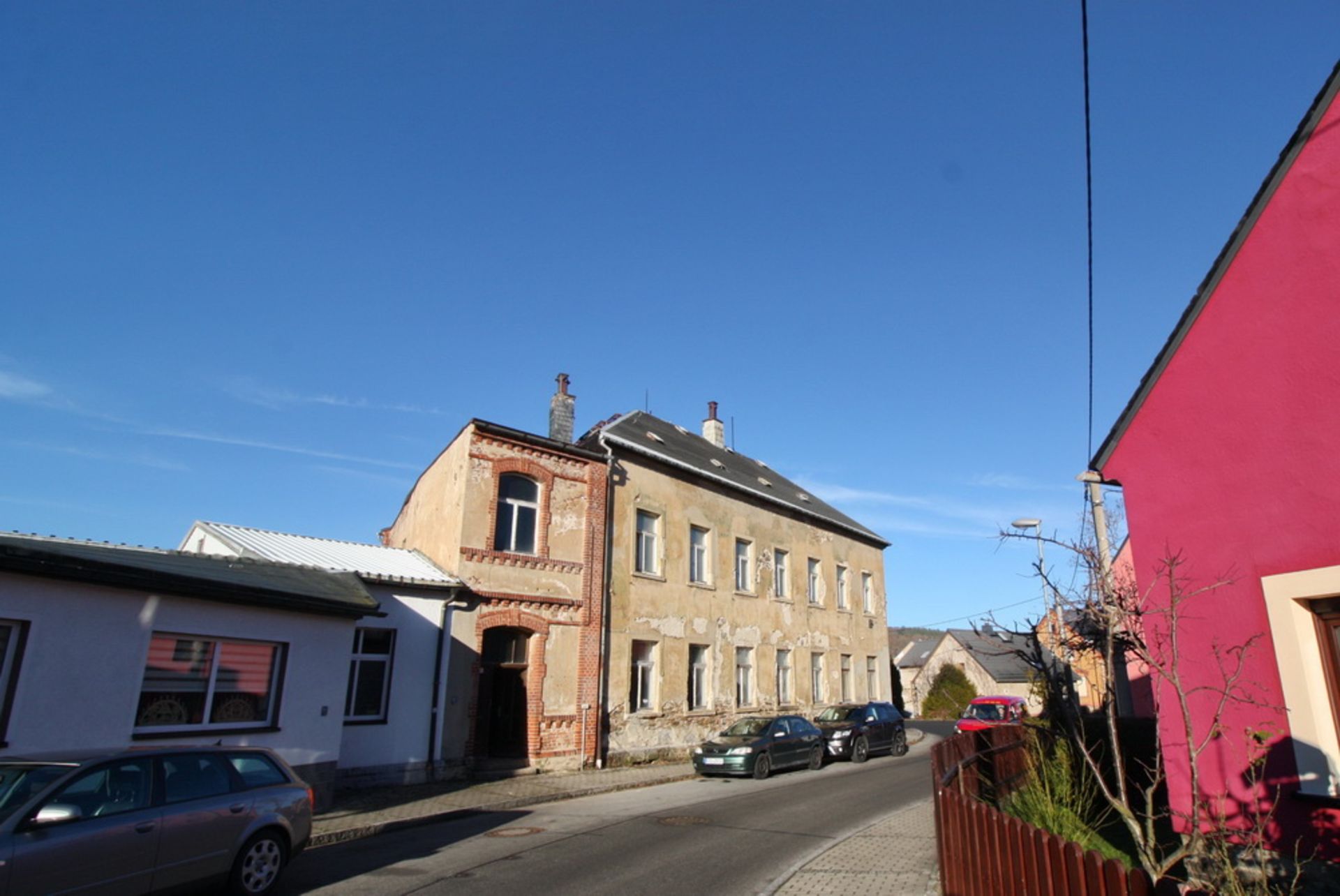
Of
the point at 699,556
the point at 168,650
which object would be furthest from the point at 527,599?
the point at 168,650

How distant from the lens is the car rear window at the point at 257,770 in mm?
7961

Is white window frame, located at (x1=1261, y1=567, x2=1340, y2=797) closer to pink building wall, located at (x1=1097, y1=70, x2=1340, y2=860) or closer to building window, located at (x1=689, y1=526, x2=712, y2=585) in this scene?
pink building wall, located at (x1=1097, y1=70, x2=1340, y2=860)

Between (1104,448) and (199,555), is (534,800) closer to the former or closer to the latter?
(199,555)

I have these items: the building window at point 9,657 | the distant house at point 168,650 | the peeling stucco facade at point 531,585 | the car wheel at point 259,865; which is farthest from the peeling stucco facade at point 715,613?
the building window at point 9,657

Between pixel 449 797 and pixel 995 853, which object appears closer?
pixel 995 853

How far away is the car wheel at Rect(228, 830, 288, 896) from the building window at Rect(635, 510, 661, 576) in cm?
1296

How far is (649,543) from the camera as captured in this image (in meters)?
21.1

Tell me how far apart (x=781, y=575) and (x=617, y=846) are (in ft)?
54.5

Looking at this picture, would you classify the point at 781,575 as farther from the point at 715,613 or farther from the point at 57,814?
the point at 57,814

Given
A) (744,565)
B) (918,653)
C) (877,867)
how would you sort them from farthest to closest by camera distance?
(918,653)
(744,565)
(877,867)

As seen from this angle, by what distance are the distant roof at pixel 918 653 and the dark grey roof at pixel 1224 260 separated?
5750cm

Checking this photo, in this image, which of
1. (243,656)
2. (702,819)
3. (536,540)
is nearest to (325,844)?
(243,656)

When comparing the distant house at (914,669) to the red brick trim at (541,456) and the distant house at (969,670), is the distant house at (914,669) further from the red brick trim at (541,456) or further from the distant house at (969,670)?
the red brick trim at (541,456)

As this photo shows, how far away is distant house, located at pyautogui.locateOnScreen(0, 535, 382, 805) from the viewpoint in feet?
30.6
